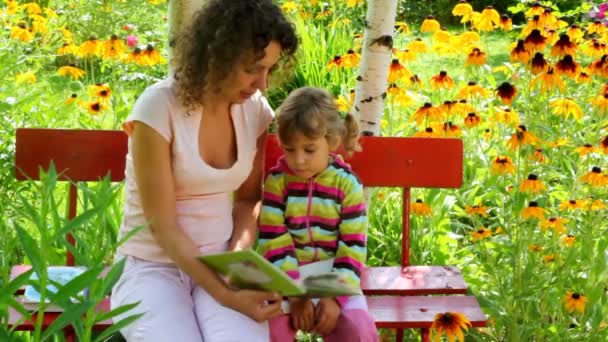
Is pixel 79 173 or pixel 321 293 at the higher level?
pixel 79 173

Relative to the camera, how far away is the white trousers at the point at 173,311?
2.11 meters

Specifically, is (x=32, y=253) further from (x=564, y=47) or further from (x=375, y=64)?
(x=564, y=47)

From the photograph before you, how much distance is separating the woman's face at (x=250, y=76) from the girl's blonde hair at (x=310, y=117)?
9 cm

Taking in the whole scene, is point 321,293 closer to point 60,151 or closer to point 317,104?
point 317,104

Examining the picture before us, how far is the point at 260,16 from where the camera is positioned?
224cm

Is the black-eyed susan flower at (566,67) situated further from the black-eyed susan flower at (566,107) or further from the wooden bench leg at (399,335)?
the wooden bench leg at (399,335)

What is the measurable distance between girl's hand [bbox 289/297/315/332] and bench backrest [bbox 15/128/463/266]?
1.81ft

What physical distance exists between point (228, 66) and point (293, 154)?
278mm

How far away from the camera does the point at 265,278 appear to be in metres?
2.08

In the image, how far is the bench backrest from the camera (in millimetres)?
2678

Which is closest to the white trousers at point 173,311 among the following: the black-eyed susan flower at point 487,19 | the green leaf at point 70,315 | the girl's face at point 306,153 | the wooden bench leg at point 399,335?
the girl's face at point 306,153

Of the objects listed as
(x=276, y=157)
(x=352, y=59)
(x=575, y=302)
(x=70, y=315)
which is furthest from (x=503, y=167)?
(x=70, y=315)

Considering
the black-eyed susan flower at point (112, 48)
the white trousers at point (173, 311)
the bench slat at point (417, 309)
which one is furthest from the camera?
the black-eyed susan flower at point (112, 48)

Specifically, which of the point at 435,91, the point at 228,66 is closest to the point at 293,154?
the point at 228,66
